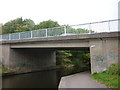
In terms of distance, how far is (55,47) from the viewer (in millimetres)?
14266

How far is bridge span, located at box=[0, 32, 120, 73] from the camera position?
9844 mm

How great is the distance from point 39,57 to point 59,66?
17.0ft

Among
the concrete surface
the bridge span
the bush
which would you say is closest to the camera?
the concrete surface

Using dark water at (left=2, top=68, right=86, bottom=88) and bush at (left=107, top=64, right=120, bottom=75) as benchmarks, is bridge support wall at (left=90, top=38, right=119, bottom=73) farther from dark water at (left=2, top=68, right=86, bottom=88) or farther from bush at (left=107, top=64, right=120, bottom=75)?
dark water at (left=2, top=68, right=86, bottom=88)

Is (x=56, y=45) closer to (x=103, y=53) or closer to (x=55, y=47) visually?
(x=55, y=47)

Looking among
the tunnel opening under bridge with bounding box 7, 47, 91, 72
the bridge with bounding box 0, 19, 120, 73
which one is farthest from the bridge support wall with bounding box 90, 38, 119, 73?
the tunnel opening under bridge with bounding box 7, 47, 91, 72

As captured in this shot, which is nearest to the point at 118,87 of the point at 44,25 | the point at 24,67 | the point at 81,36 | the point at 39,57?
the point at 81,36

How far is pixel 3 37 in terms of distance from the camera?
851 inches

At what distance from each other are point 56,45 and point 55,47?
23.0 inches

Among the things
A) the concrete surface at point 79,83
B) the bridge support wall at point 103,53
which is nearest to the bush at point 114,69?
the bridge support wall at point 103,53

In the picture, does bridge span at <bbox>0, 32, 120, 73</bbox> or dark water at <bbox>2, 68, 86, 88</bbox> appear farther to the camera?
dark water at <bbox>2, 68, 86, 88</bbox>

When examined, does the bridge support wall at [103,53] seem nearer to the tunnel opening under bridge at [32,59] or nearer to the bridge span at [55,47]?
the bridge span at [55,47]

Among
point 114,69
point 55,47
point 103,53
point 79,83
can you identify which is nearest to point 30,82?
point 55,47

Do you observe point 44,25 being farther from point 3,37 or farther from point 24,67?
point 24,67
